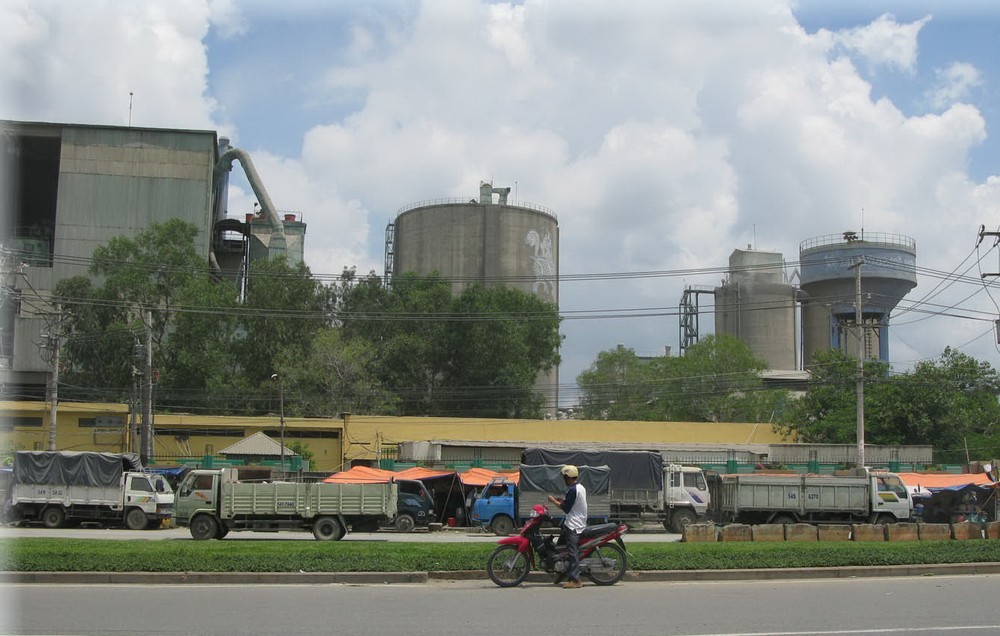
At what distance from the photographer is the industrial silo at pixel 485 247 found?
83.9 meters

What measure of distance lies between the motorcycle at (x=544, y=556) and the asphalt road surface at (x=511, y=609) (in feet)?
0.80

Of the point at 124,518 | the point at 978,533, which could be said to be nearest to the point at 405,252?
the point at 124,518

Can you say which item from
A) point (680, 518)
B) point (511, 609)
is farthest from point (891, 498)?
point (511, 609)

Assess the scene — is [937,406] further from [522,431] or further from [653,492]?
[653,492]

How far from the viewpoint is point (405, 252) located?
87500mm

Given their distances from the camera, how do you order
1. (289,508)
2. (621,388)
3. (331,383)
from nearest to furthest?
(289,508) → (331,383) → (621,388)

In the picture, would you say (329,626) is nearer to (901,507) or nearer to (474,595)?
(474,595)

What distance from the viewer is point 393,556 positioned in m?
16.5

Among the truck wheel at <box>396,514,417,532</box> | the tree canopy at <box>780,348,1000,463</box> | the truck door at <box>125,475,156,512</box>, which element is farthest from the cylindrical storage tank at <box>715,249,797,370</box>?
the truck door at <box>125,475,156,512</box>

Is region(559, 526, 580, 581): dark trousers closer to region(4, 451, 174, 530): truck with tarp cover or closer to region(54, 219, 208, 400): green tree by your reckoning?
region(4, 451, 174, 530): truck with tarp cover

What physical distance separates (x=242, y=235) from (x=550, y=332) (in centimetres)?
3080

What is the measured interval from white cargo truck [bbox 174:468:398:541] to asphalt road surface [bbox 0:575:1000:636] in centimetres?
1120

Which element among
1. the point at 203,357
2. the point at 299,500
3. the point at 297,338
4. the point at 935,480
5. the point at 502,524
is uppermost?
the point at 297,338

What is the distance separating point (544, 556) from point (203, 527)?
46.4 feet
